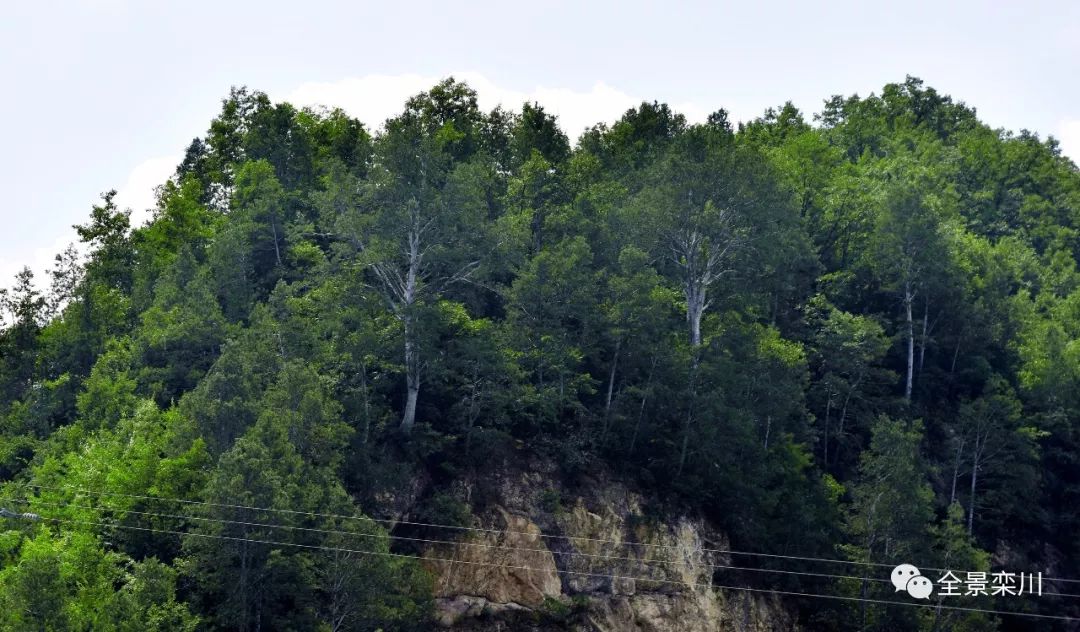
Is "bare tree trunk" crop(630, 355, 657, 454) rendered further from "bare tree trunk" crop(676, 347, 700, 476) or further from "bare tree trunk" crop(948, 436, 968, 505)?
"bare tree trunk" crop(948, 436, 968, 505)

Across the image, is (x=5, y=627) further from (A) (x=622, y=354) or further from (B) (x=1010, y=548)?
(B) (x=1010, y=548)

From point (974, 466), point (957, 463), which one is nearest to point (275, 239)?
point (957, 463)

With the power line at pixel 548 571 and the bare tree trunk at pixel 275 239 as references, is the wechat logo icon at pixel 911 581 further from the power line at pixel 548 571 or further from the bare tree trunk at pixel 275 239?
the bare tree trunk at pixel 275 239

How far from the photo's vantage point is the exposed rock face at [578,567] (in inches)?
1790

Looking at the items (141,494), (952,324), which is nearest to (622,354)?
(141,494)

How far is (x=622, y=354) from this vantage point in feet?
167

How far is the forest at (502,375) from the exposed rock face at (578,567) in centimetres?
96

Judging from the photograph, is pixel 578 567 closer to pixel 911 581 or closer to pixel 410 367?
pixel 410 367

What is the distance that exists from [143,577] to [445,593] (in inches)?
491

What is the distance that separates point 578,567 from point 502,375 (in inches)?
339

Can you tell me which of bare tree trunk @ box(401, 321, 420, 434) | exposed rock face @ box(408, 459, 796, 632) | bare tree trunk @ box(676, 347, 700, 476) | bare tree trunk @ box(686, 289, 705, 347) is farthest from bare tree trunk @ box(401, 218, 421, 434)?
bare tree trunk @ box(686, 289, 705, 347)

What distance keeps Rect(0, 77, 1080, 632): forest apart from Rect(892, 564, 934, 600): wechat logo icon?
2.16 ft

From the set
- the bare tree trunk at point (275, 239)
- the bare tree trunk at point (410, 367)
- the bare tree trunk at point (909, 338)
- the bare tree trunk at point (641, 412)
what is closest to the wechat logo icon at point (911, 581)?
the bare tree trunk at point (641, 412)

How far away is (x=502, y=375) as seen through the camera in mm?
47125
